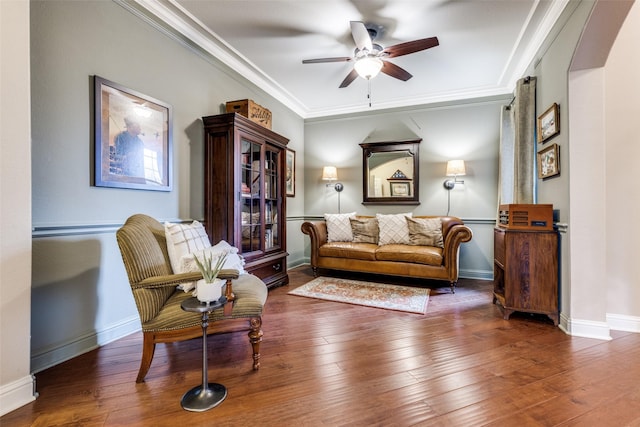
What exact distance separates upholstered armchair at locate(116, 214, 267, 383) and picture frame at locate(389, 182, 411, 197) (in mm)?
3197

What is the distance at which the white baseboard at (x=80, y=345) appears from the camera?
1644mm

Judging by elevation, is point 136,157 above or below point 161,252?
above

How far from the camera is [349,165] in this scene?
473cm

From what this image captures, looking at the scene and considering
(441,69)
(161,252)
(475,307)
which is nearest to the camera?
(161,252)

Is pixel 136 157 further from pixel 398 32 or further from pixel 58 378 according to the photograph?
pixel 398 32

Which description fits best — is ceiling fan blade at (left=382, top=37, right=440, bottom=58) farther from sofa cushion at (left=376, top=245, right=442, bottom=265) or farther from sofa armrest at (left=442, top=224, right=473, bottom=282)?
sofa cushion at (left=376, top=245, right=442, bottom=265)

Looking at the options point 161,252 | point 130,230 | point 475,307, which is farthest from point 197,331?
point 475,307

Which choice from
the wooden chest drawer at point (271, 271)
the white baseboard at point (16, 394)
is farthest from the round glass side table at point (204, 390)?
the wooden chest drawer at point (271, 271)

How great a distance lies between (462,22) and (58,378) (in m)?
4.08

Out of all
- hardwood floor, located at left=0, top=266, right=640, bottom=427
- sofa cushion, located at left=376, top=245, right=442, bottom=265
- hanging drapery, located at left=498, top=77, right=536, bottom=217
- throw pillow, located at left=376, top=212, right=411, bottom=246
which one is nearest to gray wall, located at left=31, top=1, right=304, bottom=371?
hardwood floor, located at left=0, top=266, right=640, bottom=427

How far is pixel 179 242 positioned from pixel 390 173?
3.45 m

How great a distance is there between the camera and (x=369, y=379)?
1587 mm

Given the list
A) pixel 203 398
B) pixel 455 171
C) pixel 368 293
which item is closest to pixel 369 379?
pixel 203 398

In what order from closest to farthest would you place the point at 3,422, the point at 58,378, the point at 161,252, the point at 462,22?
the point at 3,422 → the point at 58,378 → the point at 161,252 → the point at 462,22
